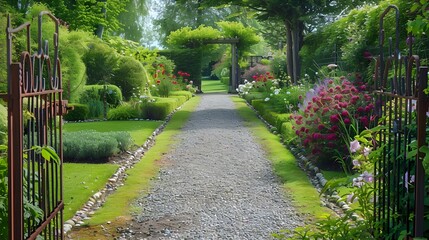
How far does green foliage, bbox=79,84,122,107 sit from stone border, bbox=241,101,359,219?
24.6ft

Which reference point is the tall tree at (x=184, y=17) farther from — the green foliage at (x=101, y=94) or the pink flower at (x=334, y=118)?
the pink flower at (x=334, y=118)

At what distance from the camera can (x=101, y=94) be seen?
1811 cm

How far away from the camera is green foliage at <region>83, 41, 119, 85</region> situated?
19.6m

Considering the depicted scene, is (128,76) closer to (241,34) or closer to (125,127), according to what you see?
(125,127)

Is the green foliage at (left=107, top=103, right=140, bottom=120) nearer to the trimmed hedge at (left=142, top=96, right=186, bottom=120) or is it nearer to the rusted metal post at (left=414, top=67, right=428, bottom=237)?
the trimmed hedge at (left=142, top=96, right=186, bottom=120)

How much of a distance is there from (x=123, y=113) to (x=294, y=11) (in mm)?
6641

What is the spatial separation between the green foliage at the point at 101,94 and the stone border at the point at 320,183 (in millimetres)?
7499

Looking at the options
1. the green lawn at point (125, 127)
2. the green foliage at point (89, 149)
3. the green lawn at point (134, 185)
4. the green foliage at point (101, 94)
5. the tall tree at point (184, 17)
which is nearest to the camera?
the green lawn at point (134, 185)

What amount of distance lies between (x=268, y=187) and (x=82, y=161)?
127 inches

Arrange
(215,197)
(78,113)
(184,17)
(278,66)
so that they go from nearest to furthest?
(215,197), (78,113), (278,66), (184,17)

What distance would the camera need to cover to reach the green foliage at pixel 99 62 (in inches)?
773

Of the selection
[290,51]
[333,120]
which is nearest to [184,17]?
[290,51]

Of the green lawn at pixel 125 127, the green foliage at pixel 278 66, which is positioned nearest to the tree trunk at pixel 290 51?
the green foliage at pixel 278 66

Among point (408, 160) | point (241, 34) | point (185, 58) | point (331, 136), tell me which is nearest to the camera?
point (408, 160)
